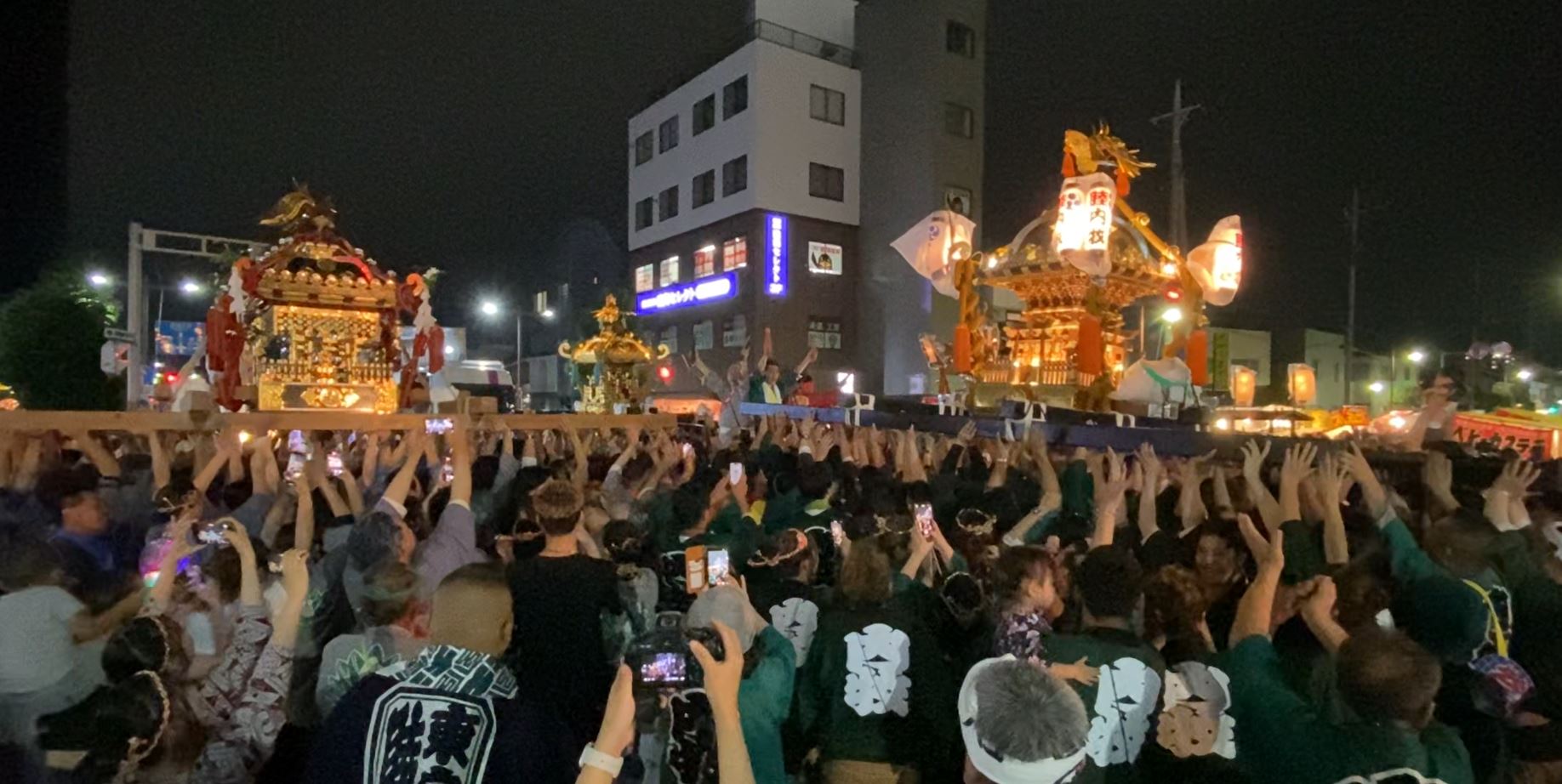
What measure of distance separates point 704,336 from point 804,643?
103 feet

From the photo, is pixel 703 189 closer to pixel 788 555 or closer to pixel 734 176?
pixel 734 176

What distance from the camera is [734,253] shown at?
32594 millimetres

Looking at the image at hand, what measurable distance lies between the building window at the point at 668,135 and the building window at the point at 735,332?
336 inches

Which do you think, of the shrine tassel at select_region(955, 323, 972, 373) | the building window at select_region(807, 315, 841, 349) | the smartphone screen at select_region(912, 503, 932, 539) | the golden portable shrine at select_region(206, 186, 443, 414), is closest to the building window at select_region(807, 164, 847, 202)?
the building window at select_region(807, 315, 841, 349)

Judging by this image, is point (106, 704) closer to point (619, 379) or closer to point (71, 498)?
point (71, 498)

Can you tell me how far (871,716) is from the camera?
311cm

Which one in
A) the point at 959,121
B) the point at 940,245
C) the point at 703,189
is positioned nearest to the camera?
the point at 940,245

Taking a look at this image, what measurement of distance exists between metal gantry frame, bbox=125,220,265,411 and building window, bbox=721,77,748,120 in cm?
1689

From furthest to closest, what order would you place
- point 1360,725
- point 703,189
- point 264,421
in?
1. point 703,189
2. point 264,421
3. point 1360,725

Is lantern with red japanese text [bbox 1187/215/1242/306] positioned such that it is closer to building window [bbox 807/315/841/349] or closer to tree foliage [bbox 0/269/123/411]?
building window [bbox 807/315/841/349]

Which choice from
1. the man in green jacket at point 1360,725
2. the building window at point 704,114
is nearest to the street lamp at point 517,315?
the building window at point 704,114

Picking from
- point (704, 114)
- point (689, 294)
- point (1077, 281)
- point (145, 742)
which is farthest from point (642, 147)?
point (145, 742)

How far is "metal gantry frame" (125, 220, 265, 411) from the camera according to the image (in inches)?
806

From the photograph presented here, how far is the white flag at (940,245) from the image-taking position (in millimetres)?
19500
